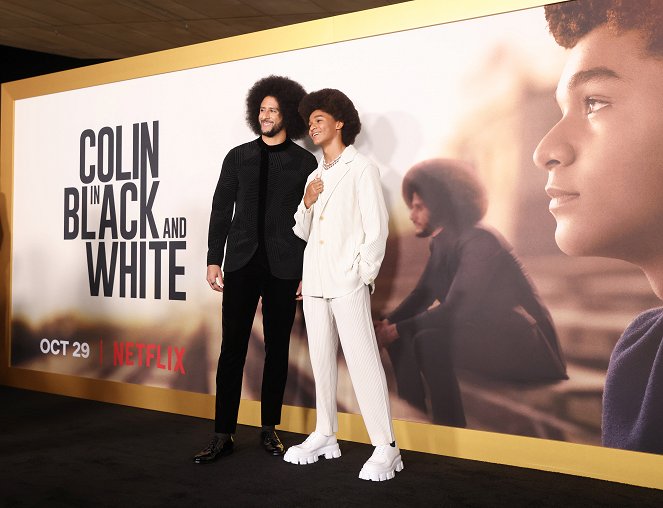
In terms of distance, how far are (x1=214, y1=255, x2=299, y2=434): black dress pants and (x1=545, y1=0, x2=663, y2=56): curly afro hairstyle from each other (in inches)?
67.8

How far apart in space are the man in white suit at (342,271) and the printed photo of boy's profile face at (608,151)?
2.80ft

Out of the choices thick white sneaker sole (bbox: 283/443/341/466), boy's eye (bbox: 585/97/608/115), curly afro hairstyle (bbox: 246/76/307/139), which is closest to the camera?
boy's eye (bbox: 585/97/608/115)

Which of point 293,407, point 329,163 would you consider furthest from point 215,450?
point 329,163

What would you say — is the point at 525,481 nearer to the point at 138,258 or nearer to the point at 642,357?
the point at 642,357

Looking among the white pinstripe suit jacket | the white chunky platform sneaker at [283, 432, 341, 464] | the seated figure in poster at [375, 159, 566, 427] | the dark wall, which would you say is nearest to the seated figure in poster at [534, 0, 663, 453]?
the seated figure in poster at [375, 159, 566, 427]

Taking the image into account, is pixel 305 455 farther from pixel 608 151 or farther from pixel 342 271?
pixel 608 151

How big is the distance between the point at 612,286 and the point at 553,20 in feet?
4.09

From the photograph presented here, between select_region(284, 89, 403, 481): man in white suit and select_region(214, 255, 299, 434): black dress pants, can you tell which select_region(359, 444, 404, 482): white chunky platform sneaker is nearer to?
select_region(284, 89, 403, 481): man in white suit

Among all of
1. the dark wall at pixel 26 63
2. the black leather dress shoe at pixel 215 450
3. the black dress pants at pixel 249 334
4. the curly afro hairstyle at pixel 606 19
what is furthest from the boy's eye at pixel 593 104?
the dark wall at pixel 26 63

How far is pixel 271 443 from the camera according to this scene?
353 cm

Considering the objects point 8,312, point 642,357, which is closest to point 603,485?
point 642,357

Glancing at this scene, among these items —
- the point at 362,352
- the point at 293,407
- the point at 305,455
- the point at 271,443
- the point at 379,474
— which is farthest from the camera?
the point at 293,407

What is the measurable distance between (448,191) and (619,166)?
2.64 ft

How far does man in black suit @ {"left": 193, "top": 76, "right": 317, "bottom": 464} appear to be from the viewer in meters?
3.52
